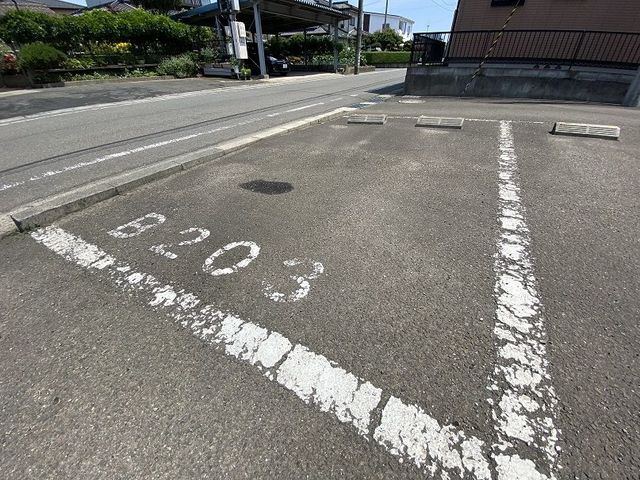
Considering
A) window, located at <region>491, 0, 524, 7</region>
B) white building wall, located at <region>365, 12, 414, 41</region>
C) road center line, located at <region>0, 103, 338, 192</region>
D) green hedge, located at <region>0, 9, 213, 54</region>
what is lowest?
road center line, located at <region>0, 103, 338, 192</region>

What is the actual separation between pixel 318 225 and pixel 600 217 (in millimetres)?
2782

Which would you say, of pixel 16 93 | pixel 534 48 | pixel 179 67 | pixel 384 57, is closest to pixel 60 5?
pixel 179 67

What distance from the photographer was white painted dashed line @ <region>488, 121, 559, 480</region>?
1.30m

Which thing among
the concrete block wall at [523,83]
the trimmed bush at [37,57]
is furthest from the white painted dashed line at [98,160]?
the trimmed bush at [37,57]

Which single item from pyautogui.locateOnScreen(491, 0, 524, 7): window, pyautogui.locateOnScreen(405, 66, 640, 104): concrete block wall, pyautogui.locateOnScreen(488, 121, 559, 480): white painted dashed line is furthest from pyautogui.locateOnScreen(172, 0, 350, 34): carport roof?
pyautogui.locateOnScreen(488, 121, 559, 480): white painted dashed line

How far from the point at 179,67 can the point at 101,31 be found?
393 centimetres

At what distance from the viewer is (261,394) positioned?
157cm

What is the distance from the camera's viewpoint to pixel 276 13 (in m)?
20.5

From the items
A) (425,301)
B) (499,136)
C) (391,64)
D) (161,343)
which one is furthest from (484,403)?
(391,64)

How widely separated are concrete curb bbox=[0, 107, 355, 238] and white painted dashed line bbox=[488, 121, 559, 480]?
4.07 meters

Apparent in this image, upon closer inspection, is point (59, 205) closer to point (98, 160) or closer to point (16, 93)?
point (98, 160)

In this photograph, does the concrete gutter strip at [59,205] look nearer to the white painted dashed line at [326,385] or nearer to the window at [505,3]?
the white painted dashed line at [326,385]

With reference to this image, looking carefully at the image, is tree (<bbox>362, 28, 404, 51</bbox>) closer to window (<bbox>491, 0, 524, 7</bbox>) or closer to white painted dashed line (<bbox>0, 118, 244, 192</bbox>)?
window (<bbox>491, 0, 524, 7</bbox>)

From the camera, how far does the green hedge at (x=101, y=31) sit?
14344 millimetres
